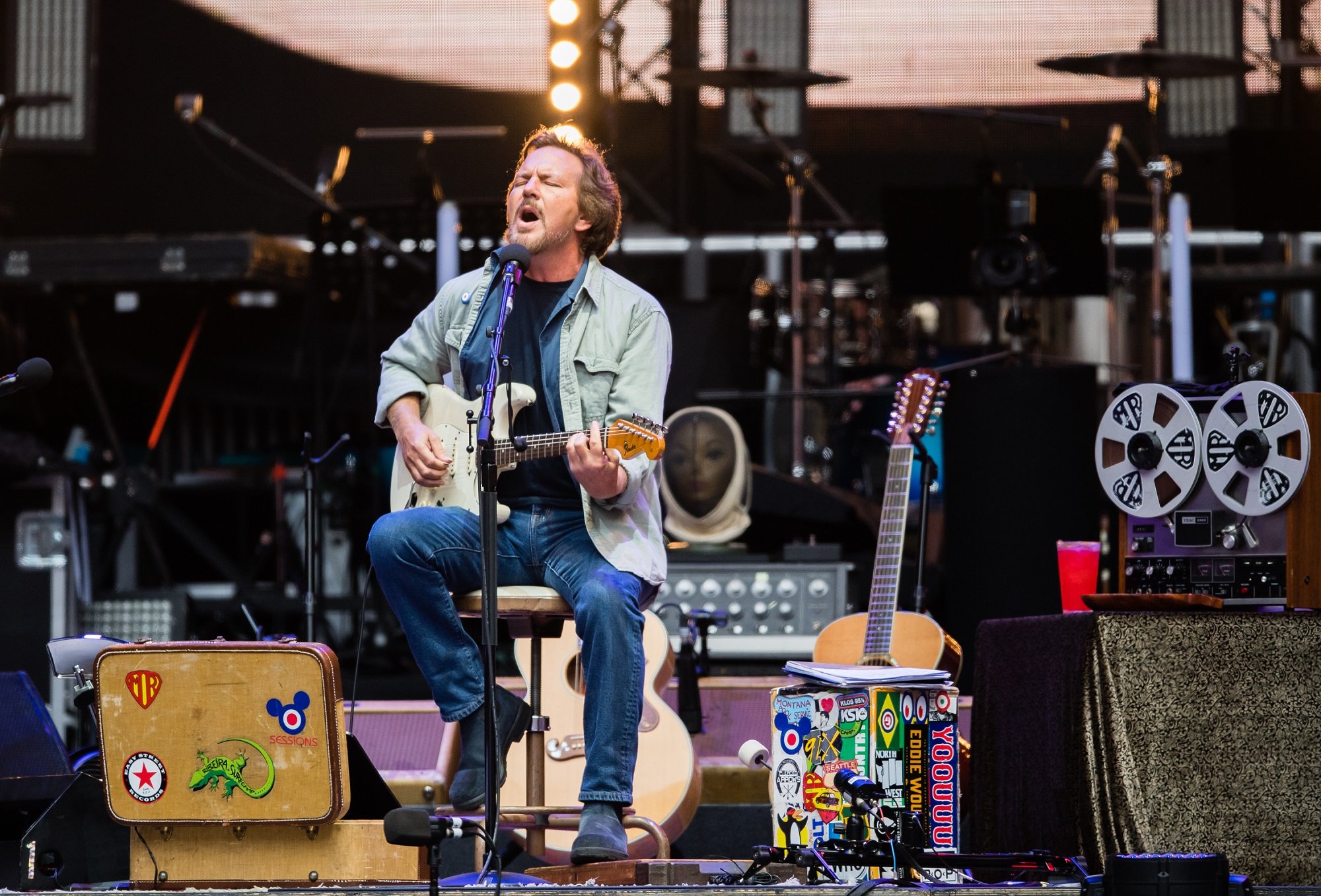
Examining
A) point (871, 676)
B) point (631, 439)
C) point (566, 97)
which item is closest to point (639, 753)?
point (871, 676)

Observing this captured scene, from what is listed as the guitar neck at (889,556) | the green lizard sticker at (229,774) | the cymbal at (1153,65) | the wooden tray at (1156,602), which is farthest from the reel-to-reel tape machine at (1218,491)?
the cymbal at (1153,65)

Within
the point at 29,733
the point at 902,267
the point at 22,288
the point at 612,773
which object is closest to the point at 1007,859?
the point at 612,773

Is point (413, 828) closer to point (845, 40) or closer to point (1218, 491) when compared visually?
point (1218, 491)

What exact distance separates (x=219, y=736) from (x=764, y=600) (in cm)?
317

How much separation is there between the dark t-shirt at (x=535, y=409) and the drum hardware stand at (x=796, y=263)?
3.31 metres

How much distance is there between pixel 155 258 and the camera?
24.0ft

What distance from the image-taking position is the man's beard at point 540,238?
434 centimetres

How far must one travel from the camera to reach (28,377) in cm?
389

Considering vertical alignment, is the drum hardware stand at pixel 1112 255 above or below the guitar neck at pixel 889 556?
above

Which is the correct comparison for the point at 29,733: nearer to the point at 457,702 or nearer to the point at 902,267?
the point at 457,702

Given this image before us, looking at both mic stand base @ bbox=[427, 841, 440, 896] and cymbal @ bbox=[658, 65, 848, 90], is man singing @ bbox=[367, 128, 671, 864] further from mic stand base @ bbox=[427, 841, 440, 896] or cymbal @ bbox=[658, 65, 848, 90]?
cymbal @ bbox=[658, 65, 848, 90]

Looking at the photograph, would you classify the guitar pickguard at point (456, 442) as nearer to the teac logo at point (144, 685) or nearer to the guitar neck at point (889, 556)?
the teac logo at point (144, 685)

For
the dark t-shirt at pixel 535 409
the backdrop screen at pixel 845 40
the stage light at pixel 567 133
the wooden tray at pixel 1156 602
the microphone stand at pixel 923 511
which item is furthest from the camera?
the backdrop screen at pixel 845 40

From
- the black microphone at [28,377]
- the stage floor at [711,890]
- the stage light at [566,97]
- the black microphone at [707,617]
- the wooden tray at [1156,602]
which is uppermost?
the stage light at [566,97]
